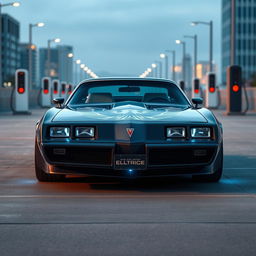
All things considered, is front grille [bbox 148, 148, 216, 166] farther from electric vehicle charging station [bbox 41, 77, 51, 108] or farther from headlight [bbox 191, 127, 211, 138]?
electric vehicle charging station [bbox 41, 77, 51, 108]

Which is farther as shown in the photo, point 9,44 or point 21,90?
point 9,44

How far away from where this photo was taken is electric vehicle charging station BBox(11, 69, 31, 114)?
4078 centimetres

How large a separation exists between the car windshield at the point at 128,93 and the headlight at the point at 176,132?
4.92 feet

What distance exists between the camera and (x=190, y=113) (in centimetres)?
880

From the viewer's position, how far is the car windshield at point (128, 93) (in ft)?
32.5

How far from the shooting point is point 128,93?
34.2 ft

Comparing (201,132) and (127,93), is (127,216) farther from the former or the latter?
(127,93)

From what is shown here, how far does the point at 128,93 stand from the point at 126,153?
98.0 inches

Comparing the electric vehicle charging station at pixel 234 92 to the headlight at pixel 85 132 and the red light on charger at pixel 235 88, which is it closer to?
the red light on charger at pixel 235 88

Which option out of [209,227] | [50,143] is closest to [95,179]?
[50,143]

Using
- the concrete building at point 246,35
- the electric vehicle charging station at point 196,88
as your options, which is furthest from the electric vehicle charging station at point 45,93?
the concrete building at point 246,35

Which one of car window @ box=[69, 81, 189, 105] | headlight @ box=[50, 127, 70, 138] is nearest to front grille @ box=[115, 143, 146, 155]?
headlight @ box=[50, 127, 70, 138]

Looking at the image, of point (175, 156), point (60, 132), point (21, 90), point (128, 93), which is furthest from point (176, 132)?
point (21, 90)

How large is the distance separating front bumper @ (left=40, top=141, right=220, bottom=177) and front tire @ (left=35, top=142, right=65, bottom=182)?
168 mm
